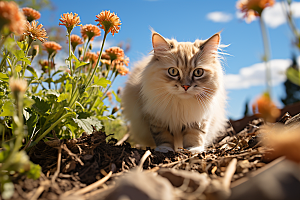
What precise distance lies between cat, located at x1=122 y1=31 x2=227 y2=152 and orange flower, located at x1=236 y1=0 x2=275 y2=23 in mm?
742

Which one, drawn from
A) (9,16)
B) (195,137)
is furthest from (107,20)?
(195,137)

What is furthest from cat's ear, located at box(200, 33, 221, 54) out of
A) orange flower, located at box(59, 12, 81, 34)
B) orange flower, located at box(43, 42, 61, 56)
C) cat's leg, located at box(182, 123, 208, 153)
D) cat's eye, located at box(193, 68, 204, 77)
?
orange flower, located at box(43, 42, 61, 56)

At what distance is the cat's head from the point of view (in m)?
1.88

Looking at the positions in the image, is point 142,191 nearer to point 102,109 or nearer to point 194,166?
point 194,166

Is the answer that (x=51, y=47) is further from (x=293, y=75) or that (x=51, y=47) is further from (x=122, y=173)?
(x=293, y=75)

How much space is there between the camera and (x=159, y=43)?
204cm

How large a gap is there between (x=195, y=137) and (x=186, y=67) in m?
0.65

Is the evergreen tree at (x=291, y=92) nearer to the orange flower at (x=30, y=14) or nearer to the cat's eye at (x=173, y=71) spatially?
the cat's eye at (x=173, y=71)

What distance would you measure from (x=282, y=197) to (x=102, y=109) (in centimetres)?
168

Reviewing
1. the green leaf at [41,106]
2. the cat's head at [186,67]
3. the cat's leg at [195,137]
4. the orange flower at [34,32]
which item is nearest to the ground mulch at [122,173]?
the green leaf at [41,106]

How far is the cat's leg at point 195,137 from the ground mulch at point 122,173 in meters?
0.34

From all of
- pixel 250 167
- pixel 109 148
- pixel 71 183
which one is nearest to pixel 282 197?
pixel 250 167

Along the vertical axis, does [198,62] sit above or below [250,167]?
above

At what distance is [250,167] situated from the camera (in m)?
1.08
